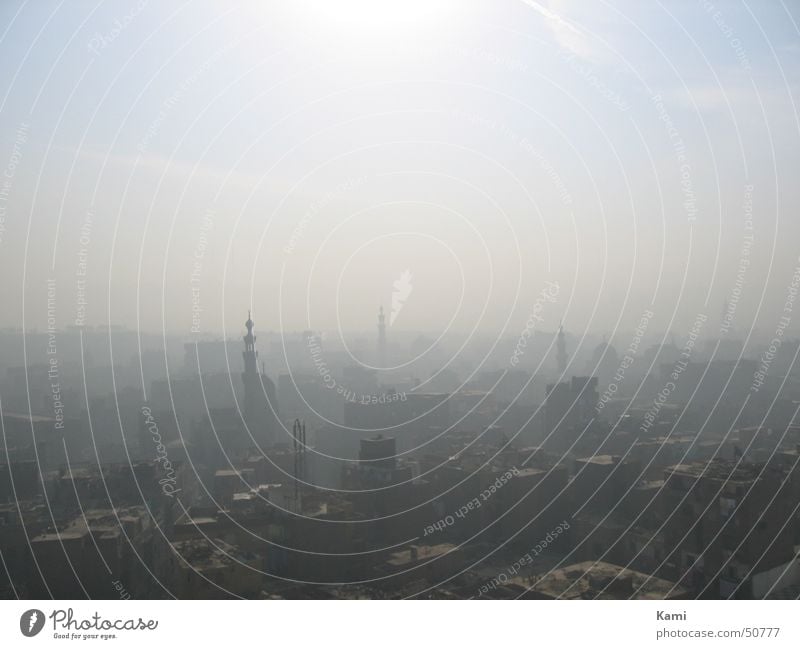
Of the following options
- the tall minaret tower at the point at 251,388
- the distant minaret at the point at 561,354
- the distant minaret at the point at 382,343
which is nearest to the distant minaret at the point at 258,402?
the tall minaret tower at the point at 251,388

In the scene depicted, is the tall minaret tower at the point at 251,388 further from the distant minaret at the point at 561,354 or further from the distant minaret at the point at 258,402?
the distant minaret at the point at 561,354

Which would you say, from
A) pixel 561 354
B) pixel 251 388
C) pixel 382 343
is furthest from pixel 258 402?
pixel 561 354

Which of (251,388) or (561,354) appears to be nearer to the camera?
(251,388)

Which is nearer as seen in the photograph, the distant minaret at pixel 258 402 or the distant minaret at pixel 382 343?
the distant minaret at pixel 382 343

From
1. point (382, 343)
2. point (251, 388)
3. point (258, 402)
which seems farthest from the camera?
point (258, 402)

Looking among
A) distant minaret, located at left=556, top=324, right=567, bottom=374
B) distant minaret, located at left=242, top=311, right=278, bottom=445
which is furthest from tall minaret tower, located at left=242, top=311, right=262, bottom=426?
distant minaret, located at left=556, top=324, right=567, bottom=374

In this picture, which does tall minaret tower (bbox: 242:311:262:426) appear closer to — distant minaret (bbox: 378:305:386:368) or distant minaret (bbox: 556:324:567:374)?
distant minaret (bbox: 378:305:386:368)

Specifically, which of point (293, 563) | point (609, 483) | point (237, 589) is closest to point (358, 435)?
point (609, 483)

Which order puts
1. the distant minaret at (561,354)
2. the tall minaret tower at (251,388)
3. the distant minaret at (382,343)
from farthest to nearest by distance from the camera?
the distant minaret at (561,354) < the tall minaret tower at (251,388) < the distant minaret at (382,343)

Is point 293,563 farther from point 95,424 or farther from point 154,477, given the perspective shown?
point 95,424

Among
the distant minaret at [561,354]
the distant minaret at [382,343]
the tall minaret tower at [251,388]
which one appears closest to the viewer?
the distant minaret at [382,343]

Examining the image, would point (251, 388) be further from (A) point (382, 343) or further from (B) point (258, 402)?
(A) point (382, 343)
